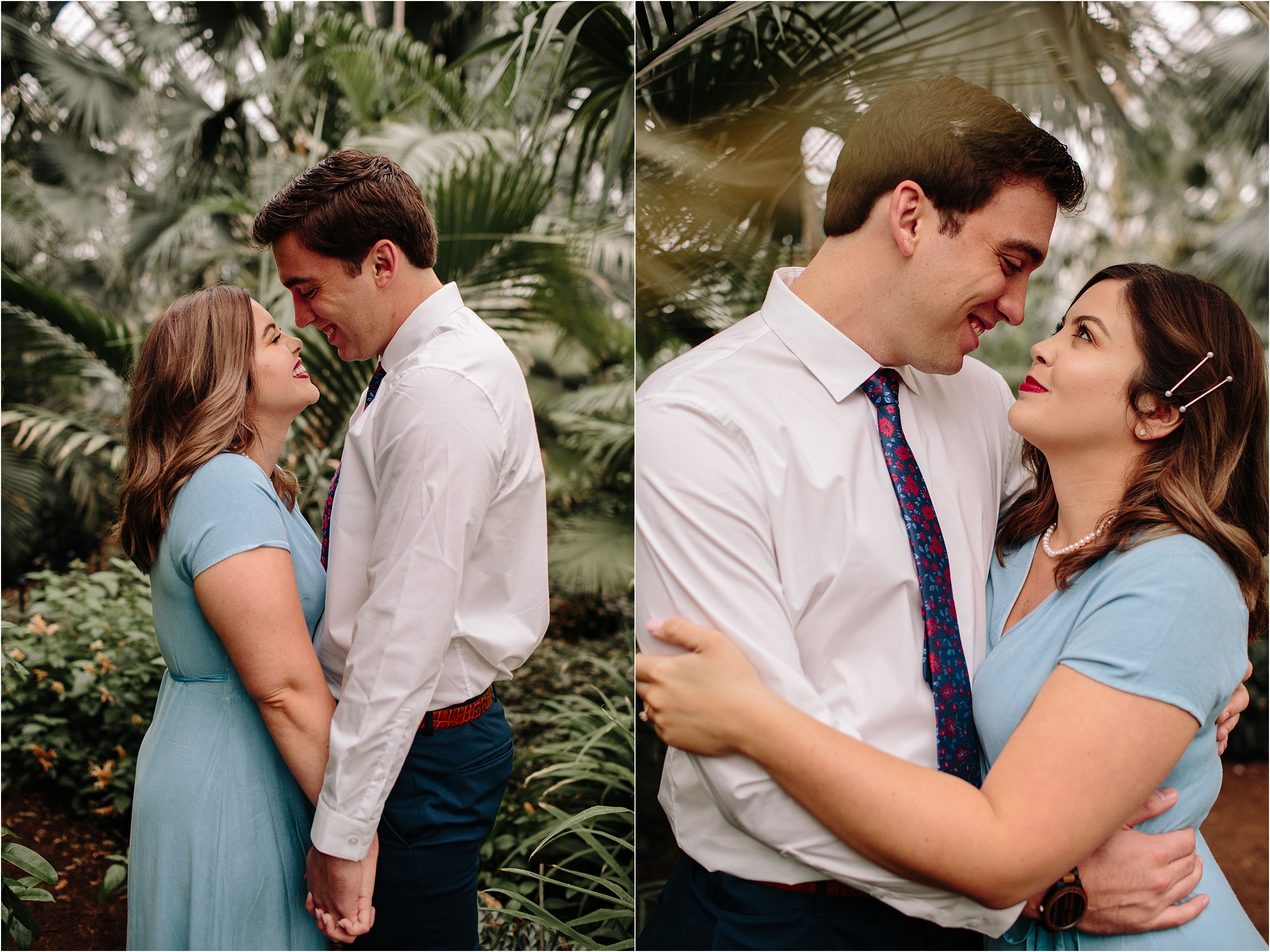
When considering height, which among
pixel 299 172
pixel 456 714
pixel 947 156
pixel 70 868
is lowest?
pixel 70 868

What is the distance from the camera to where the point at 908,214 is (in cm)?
129

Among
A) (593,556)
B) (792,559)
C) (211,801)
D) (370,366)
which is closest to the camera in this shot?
(792,559)

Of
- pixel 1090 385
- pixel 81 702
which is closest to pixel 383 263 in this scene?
pixel 1090 385

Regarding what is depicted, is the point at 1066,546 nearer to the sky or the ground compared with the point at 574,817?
nearer to the sky

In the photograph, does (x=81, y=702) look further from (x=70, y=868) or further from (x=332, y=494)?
(x=332, y=494)

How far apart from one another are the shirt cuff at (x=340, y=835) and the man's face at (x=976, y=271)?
3.88 ft

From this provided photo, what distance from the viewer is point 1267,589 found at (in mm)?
1456

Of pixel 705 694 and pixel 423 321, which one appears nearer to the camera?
pixel 705 694

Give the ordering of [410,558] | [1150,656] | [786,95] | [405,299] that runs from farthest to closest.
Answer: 1. [786,95]
2. [405,299]
3. [410,558]
4. [1150,656]

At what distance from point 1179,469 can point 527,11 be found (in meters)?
1.81

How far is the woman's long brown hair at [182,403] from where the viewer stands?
1.43 metres

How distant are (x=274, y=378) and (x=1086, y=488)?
4.85 feet

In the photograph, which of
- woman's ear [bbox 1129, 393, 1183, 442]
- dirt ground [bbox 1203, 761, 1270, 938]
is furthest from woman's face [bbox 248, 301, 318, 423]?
dirt ground [bbox 1203, 761, 1270, 938]

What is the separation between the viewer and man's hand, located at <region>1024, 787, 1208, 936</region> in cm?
121
